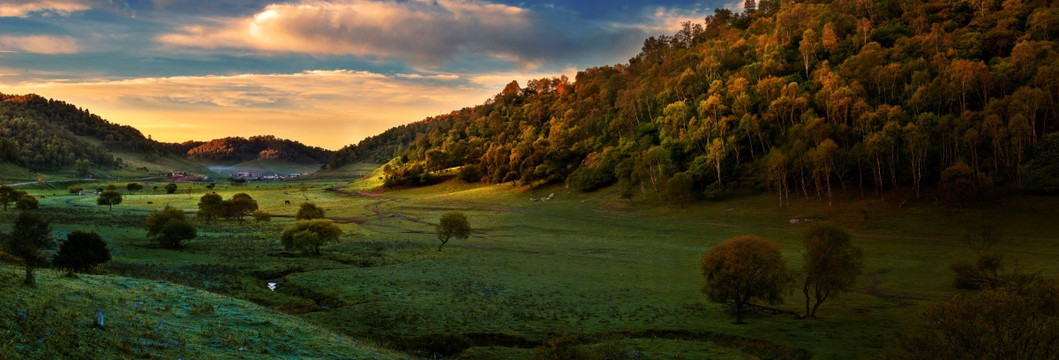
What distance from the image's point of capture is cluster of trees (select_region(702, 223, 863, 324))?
3784 cm

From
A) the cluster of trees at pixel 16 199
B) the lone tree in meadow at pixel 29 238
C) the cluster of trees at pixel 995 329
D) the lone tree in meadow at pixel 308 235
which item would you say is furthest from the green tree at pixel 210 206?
the cluster of trees at pixel 995 329

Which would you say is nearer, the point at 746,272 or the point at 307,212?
the point at 746,272

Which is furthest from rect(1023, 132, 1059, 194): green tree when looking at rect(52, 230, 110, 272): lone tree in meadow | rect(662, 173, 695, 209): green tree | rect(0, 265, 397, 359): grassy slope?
rect(52, 230, 110, 272): lone tree in meadow

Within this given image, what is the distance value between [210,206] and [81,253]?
60.2 m

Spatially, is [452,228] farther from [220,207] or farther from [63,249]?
[220,207]

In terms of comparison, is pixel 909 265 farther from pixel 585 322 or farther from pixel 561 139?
pixel 561 139

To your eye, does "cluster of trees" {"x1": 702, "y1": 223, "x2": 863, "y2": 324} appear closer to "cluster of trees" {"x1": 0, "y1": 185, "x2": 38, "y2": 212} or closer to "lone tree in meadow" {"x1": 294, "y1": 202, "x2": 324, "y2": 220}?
"lone tree in meadow" {"x1": 294, "y1": 202, "x2": 324, "y2": 220}

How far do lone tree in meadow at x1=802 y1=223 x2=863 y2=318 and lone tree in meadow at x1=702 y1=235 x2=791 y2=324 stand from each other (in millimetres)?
1958

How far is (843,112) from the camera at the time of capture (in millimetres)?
107438

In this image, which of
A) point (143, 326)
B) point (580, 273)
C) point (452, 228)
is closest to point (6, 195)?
point (452, 228)

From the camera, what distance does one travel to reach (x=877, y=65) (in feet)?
374

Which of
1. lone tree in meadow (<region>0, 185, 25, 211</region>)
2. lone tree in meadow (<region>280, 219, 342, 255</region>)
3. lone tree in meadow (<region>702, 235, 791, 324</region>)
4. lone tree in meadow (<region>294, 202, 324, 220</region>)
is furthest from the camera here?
lone tree in meadow (<region>294, 202, 324, 220</region>)

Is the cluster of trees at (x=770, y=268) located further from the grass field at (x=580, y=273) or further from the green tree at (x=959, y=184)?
the green tree at (x=959, y=184)

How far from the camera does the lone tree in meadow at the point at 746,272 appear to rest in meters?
37.8
